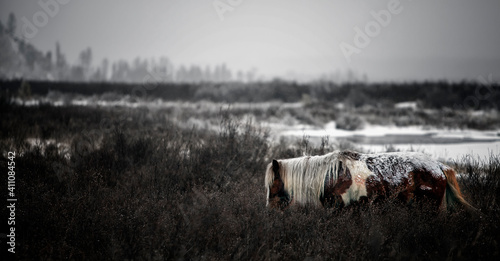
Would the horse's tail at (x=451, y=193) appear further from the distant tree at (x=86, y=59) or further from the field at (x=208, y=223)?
the distant tree at (x=86, y=59)

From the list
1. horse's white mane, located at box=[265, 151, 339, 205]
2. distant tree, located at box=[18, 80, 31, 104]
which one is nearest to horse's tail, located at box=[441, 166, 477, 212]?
horse's white mane, located at box=[265, 151, 339, 205]

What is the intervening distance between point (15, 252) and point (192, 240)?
1533 mm

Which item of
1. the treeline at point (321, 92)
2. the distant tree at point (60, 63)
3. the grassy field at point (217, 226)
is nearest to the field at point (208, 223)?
the grassy field at point (217, 226)

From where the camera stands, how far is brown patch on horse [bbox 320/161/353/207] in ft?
10.2

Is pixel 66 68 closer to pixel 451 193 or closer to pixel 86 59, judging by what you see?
pixel 86 59

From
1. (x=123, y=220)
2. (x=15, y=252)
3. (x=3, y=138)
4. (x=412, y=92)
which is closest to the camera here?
(x=15, y=252)

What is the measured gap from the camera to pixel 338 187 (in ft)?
10.2

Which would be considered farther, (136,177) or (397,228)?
(136,177)

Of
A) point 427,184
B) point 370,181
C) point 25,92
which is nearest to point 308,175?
point 370,181

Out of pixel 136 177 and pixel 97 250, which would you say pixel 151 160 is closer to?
pixel 136 177

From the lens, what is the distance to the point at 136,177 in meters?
4.34

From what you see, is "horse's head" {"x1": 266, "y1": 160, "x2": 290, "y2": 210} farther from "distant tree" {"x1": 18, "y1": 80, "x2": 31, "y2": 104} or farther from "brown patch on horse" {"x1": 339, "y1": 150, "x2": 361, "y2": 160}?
"distant tree" {"x1": 18, "y1": 80, "x2": 31, "y2": 104}

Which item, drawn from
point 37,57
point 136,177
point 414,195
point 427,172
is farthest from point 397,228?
point 37,57

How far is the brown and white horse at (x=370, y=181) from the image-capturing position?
3.11m
